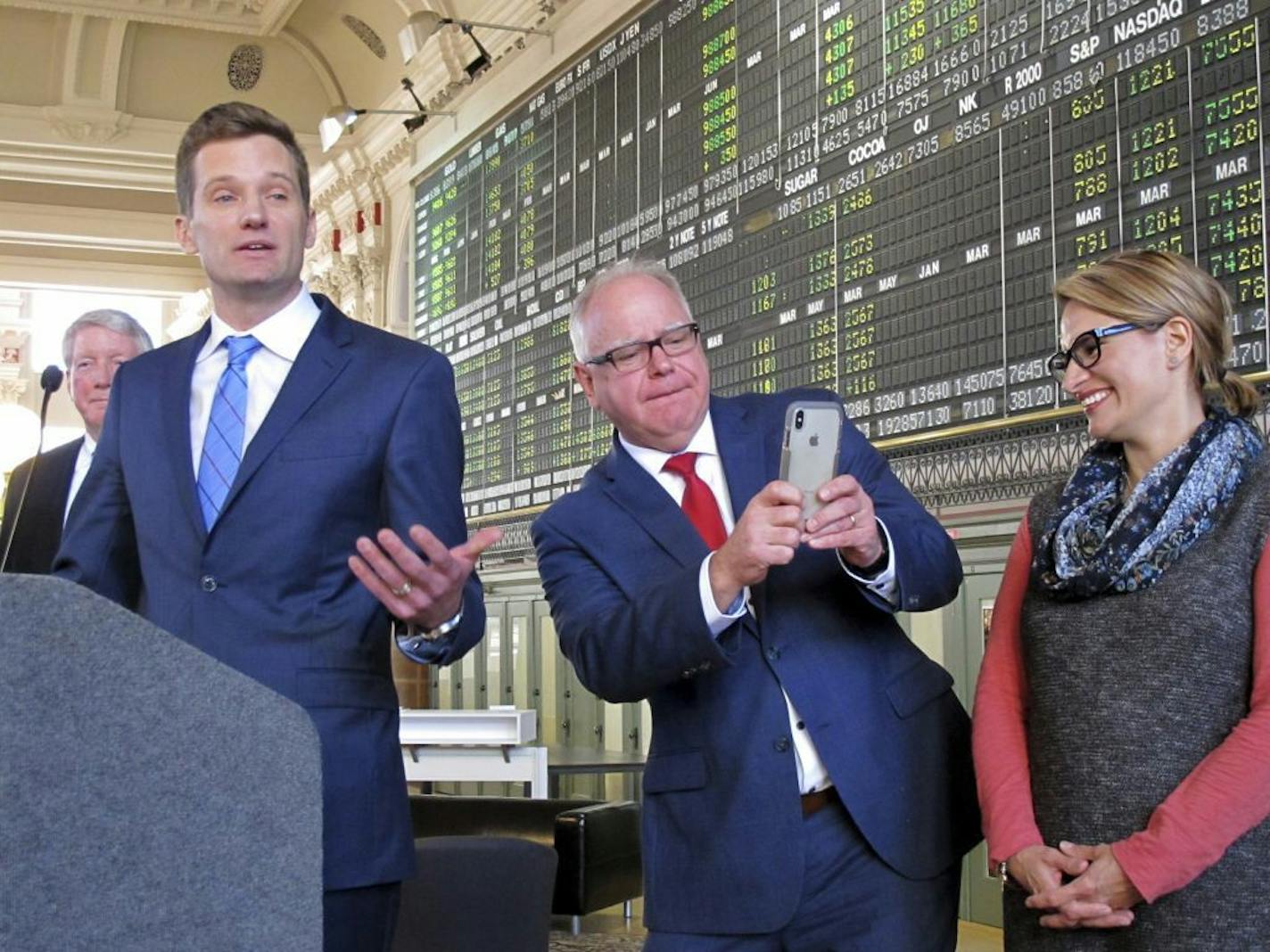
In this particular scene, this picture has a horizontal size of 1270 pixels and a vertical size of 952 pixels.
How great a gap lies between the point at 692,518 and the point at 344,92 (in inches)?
552

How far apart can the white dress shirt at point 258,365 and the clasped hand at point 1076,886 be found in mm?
1242

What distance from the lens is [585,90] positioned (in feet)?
33.3

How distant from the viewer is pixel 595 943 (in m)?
7.19

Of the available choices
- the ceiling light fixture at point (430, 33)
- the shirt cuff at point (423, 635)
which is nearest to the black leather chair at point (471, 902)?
the shirt cuff at point (423, 635)

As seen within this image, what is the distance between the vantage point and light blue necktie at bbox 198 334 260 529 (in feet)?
7.34

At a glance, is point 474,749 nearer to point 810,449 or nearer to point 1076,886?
point 1076,886

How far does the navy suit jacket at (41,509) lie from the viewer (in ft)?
13.5

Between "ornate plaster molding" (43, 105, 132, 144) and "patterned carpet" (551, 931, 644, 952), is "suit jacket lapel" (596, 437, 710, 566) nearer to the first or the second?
"patterned carpet" (551, 931, 644, 952)

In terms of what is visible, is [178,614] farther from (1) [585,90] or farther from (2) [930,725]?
(1) [585,90]

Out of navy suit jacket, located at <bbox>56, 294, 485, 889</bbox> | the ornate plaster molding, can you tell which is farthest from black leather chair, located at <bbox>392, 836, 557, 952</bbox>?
the ornate plaster molding

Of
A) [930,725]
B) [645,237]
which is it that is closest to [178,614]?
[930,725]

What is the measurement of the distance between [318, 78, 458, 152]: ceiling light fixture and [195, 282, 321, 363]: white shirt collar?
33.5 ft

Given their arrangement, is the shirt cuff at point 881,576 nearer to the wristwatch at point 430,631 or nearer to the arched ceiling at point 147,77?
the wristwatch at point 430,631

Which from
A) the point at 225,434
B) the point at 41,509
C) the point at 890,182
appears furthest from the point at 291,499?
the point at 890,182
